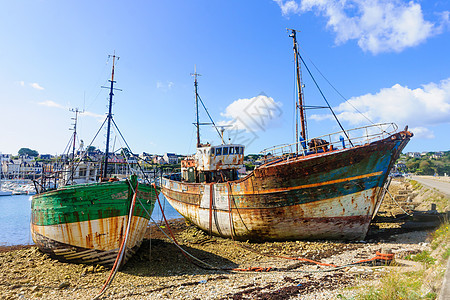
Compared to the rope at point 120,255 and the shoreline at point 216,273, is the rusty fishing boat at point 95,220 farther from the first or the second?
the shoreline at point 216,273

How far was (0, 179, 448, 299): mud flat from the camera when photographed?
296 inches

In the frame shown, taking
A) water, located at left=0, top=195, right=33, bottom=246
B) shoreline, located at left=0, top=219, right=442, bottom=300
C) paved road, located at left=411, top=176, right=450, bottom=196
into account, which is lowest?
water, located at left=0, top=195, right=33, bottom=246

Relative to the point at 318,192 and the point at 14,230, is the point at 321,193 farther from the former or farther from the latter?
the point at 14,230

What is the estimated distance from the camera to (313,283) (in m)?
7.66

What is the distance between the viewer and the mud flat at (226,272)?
7508mm

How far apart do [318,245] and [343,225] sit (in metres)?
1.62

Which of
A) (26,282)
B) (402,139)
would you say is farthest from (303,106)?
(26,282)

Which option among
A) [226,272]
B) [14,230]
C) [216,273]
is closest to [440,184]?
[226,272]

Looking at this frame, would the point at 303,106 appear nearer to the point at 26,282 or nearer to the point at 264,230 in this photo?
the point at 264,230

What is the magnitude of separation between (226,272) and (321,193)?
5.89 meters

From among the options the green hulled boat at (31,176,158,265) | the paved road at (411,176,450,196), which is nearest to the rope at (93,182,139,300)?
the green hulled boat at (31,176,158,265)

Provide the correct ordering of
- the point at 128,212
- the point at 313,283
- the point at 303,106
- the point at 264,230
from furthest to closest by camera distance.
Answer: the point at 303,106 < the point at 264,230 < the point at 128,212 < the point at 313,283

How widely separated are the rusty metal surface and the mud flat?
2.58 feet

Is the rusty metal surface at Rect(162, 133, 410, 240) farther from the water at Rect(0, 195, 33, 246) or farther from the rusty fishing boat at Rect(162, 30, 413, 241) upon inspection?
the water at Rect(0, 195, 33, 246)
